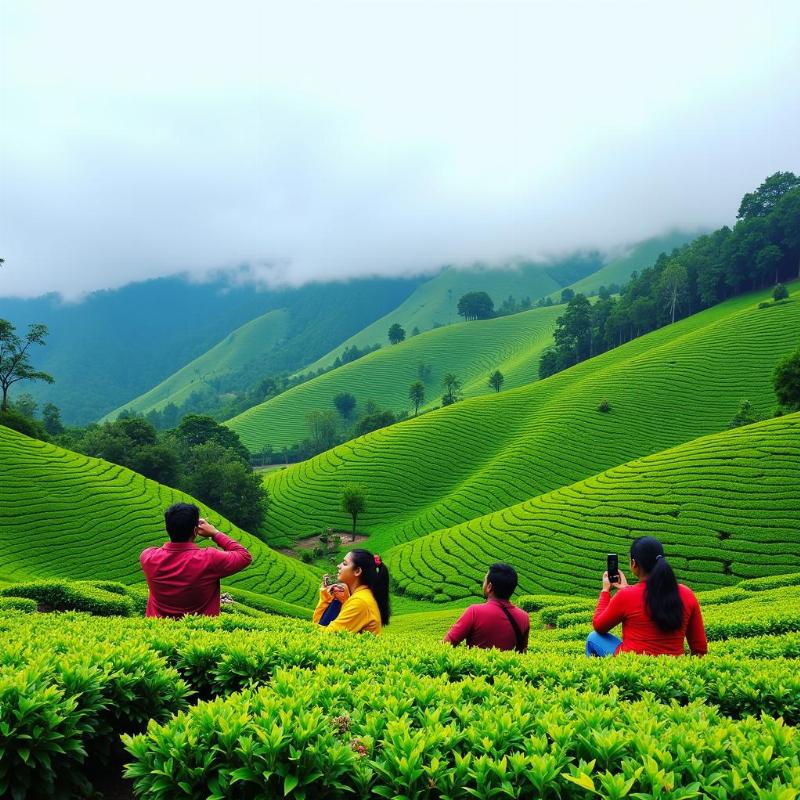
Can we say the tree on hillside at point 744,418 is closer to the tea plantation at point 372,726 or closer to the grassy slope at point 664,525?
the grassy slope at point 664,525

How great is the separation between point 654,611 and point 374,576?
3.56 meters

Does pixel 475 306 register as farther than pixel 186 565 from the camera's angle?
Yes

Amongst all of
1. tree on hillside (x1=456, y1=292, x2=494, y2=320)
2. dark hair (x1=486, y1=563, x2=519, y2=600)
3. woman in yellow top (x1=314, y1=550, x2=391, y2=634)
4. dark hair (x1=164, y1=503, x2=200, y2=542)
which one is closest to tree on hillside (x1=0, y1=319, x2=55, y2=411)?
dark hair (x1=164, y1=503, x2=200, y2=542)

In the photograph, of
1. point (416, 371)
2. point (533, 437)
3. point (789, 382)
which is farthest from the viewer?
point (416, 371)

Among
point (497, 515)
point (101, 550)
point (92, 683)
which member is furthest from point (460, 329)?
point (92, 683)

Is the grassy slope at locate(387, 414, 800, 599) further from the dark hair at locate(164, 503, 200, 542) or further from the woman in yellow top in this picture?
the dark hair at locate(164, 503, 200, 542)

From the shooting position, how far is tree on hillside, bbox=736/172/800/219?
88625mm

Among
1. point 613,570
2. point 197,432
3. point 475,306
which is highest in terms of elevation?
point 475,306

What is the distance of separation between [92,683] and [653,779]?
3861mm

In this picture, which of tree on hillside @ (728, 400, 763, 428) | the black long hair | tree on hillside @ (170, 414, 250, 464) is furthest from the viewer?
tree on hillside @ (170, 414, 250, 464)

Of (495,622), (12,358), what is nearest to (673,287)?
(12,358)

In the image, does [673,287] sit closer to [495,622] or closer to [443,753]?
[495,622]

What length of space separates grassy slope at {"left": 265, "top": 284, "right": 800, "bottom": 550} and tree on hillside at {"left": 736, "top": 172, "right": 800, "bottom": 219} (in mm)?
32019

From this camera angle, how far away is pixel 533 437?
2146 inches
